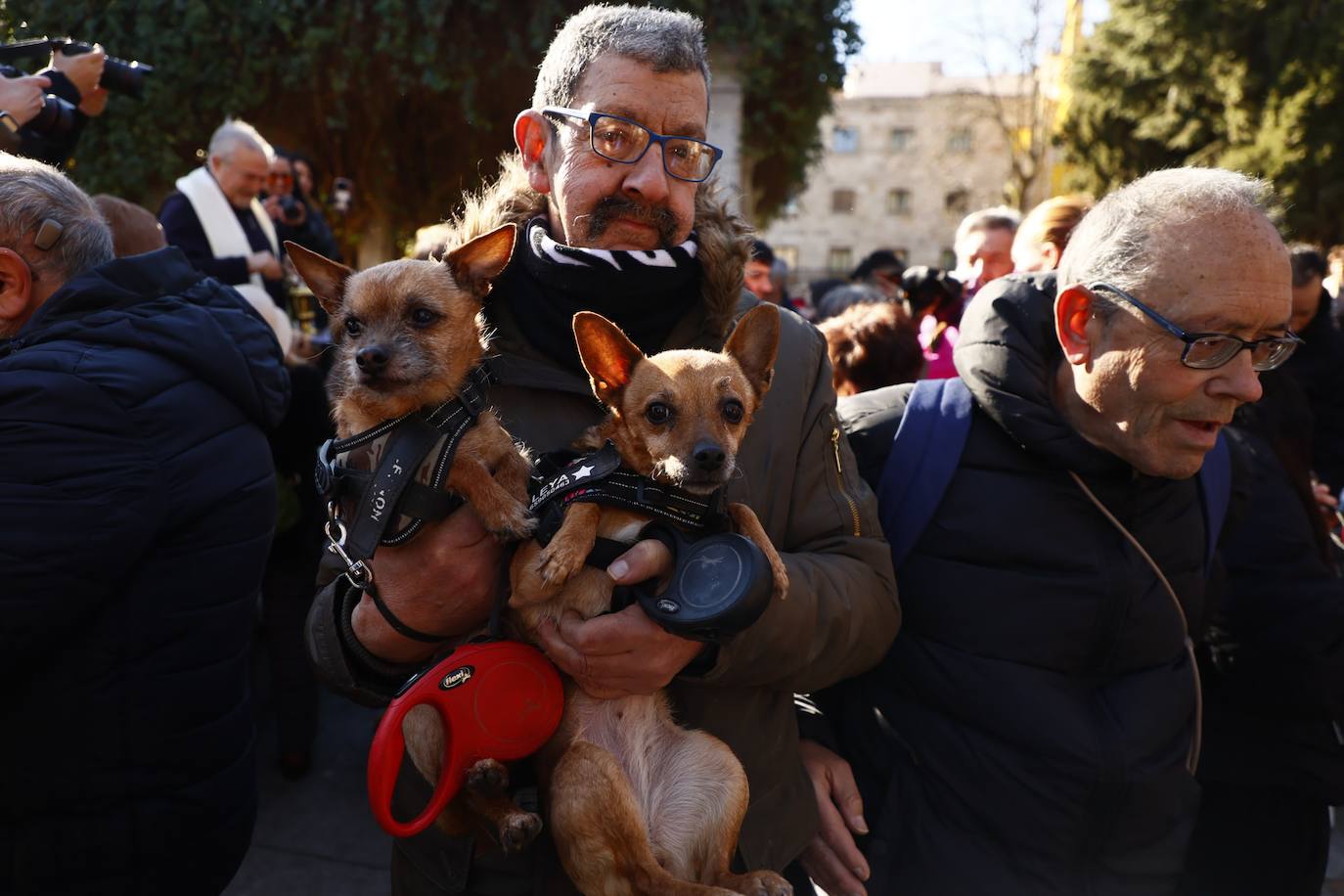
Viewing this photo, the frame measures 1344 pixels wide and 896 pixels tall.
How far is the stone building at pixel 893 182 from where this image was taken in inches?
1939

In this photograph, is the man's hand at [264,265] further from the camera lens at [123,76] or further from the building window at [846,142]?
the building window at [846,142]

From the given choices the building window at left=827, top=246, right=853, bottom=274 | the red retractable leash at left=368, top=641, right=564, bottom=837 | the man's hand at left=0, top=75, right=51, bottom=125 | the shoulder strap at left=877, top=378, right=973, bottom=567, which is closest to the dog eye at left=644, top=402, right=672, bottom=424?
the red retractable leash at left=368, top=641, right=564, bottom=837

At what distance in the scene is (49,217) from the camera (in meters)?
2.41

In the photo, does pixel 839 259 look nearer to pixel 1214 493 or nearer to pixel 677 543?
pixel 1214 493

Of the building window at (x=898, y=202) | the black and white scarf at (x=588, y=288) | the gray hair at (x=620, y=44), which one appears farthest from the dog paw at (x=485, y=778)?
the building window at (x=898, y=202)

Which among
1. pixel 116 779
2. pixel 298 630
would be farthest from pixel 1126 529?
pixel 298 630

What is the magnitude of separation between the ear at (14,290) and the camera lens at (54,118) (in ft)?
4.76

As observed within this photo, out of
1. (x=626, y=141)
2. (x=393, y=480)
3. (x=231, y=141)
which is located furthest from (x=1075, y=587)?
(x=231, y=141)

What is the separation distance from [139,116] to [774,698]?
951 cm

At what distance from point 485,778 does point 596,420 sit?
2.78 feet

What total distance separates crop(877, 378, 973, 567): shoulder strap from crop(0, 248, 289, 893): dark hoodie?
1.71m

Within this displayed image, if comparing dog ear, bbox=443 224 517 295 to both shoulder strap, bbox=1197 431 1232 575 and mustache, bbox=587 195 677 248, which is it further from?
shoulder strap, bbox=1197 431 1232 575

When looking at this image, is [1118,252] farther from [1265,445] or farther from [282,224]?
[282,224]

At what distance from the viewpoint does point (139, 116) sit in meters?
8.99
